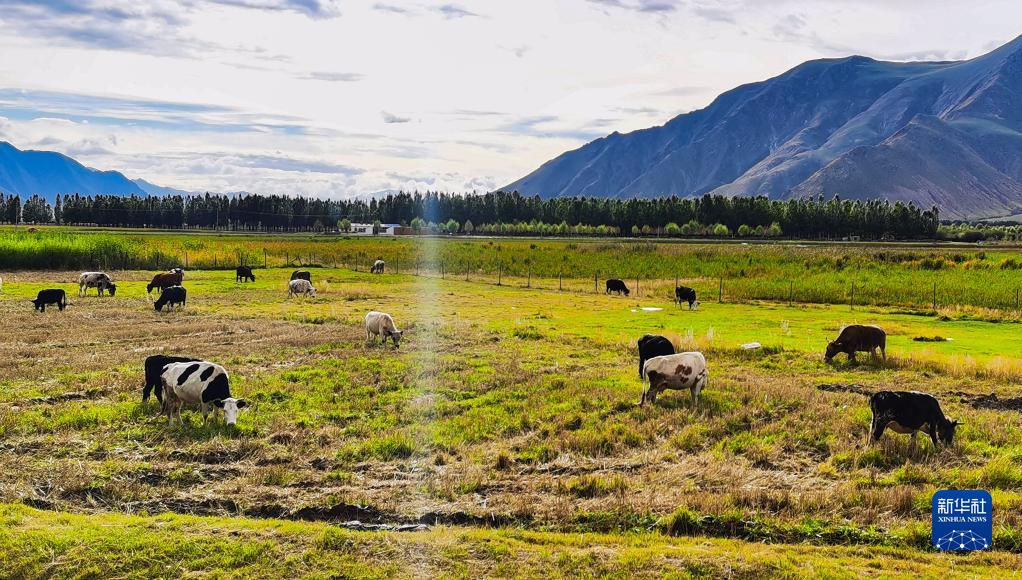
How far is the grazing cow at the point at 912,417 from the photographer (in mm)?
14969

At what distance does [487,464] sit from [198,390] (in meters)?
7.37

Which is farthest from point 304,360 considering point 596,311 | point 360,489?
point 596,311

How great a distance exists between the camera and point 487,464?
1396cm

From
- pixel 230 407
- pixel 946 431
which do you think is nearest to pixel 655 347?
pixel 946 431

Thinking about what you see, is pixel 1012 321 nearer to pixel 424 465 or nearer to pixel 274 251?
pixel 424 465

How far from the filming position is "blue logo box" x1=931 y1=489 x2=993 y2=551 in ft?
34.5

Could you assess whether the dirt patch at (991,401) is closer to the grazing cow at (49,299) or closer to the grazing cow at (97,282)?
the grazing cow at (49,299)

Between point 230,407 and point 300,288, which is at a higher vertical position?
point 300,288

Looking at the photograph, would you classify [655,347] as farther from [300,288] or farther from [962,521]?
[300,288]

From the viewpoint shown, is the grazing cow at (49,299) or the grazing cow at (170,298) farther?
the grazing cow at (170,298)

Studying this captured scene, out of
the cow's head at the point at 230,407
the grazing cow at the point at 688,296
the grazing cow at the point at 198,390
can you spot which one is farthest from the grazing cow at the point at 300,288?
the cow's head at the point at 230,407

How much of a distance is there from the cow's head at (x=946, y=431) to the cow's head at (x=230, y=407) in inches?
604

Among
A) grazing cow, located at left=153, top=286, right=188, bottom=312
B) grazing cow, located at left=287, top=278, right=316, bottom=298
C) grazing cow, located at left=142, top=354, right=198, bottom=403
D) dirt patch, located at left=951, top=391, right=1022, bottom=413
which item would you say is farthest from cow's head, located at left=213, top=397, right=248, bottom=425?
grazing cow, located at left=287, top=278, right=316, bottom=298

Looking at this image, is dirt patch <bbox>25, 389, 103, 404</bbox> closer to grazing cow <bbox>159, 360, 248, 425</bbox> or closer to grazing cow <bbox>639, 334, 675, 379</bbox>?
grazing cow <bbox>159, 360, 248, 425</bbox>
